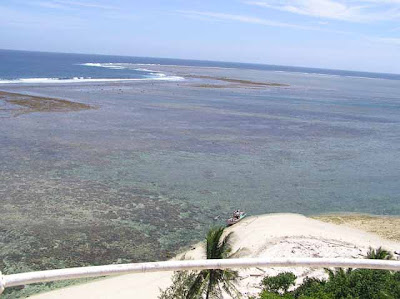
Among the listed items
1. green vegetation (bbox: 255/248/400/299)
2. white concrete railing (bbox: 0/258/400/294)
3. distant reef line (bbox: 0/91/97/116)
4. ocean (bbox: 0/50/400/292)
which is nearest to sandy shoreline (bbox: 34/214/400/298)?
green vegetation (bbox: 255/248/400/299)

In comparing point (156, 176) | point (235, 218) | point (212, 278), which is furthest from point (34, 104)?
point (212, 278)

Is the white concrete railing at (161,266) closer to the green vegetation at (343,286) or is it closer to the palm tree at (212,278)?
the green vegetation at (343,286)

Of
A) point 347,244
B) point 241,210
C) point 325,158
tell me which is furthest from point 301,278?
point 325,158

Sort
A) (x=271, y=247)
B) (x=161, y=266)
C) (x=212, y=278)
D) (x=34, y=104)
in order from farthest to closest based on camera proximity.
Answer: (x=34, y=104)
(x=271, y=247)
(x=212, y=278)
(x=161, y=266)

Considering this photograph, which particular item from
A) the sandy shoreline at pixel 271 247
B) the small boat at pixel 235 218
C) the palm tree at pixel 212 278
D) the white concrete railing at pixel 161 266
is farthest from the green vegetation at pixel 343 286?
the small boat at pixel 235 218

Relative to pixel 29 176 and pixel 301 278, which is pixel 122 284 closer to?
pixel 301 278

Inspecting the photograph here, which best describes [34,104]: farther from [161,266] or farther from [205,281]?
[161,266]
